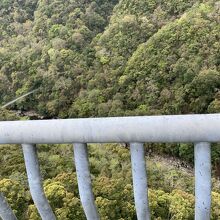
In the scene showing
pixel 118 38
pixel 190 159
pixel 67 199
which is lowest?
pixel 67 199

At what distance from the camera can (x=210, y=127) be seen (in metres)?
1.03

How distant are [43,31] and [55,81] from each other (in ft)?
21.9

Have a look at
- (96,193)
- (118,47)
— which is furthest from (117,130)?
(118,47)

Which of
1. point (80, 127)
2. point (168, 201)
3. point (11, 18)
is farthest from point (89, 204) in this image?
point (11, 18)

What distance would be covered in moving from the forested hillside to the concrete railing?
757cm

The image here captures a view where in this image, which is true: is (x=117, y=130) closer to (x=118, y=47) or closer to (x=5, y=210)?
(x=5, y=210)

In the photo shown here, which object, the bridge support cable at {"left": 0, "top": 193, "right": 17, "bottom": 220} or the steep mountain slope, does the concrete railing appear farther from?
the steep mountain slope

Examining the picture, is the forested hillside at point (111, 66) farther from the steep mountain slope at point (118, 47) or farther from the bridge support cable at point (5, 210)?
the bridge support cable at point (5, 210)

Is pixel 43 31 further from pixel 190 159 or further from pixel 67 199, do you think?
pixel 67 199

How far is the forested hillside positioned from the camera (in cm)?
1297

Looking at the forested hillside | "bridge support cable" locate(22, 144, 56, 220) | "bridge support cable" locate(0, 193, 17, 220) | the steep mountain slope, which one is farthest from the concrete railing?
the steep mountain slope

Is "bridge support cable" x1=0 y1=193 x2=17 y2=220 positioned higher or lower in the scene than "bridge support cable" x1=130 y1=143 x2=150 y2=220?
lower

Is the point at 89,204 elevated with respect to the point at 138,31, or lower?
lower

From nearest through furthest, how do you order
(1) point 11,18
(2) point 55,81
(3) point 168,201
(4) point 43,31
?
1. (3) point 168,201
2. (2) point 55,81
3. (4) point 43,31
4. (1) point 11,18
